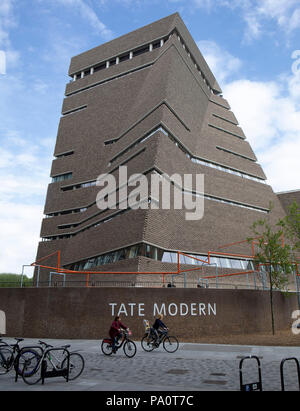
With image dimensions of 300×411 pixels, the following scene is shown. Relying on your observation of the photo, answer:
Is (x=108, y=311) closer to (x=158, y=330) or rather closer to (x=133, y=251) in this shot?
(x=158, y=330)

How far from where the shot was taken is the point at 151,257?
29359 millimetres

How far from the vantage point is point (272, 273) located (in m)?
23.0

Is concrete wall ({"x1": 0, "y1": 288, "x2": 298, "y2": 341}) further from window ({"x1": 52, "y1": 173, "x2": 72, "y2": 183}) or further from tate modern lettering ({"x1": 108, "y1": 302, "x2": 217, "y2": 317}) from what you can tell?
window ({"x1": 52, "y1": 173, "x2": 72, "y2": 183})

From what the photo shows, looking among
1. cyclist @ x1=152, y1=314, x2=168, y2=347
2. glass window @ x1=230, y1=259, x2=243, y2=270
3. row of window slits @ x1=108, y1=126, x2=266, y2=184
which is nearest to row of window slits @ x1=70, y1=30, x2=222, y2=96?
row of window slits @ x1=108, y1=126, x2=266, y2=184

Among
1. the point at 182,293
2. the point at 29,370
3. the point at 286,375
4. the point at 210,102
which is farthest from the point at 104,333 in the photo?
the point at 210,102

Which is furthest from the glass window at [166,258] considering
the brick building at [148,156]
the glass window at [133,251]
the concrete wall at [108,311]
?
the concrete wall at [108,311]

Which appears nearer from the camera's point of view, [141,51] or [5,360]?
[5,360]

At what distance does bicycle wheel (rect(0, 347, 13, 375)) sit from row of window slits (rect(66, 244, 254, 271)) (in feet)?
49.9

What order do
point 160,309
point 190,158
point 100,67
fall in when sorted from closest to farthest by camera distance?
point 160,309 → point 190,158 → point 100,67

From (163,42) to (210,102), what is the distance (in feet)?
33.4

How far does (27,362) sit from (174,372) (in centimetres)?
420

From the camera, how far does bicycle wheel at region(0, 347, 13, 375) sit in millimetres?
11160

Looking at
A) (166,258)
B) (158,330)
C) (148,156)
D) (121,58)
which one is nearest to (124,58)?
(121,58)
